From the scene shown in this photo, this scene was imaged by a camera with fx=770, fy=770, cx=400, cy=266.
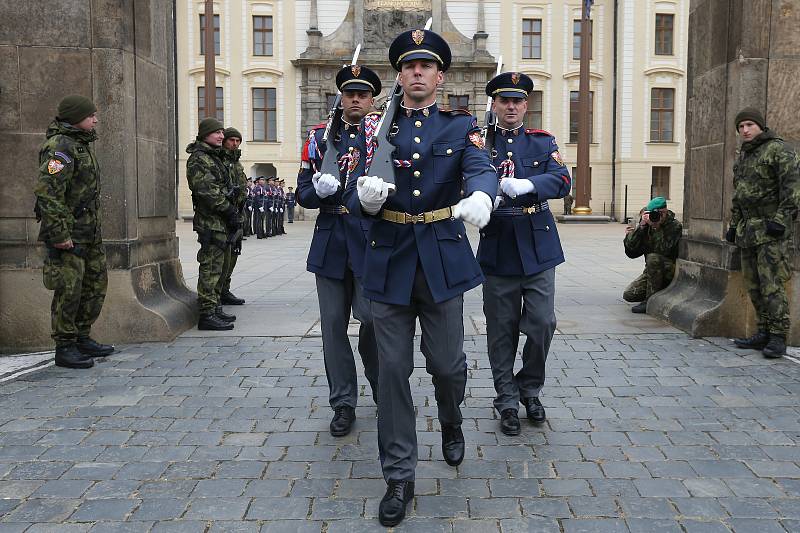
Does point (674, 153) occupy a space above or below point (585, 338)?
above

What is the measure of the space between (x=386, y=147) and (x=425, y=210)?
33 cm

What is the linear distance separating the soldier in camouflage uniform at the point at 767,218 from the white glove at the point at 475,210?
3893 mm

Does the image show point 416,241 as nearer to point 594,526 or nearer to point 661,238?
point 594,526

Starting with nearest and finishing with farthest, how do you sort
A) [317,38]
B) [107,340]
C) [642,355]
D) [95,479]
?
[95,479] → [642,355] → [107,340] → [317,38]

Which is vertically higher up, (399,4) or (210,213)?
(399,4)

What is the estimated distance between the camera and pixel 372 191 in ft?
10.3

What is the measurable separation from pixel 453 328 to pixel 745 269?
A: 3976 mm

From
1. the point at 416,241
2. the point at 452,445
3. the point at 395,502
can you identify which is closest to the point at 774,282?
the point at 452,445

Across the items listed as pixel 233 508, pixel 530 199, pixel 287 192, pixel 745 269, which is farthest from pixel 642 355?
pixel 287 192

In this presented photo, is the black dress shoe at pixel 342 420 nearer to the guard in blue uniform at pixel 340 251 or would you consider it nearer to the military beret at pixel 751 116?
the guard in blue uniform at pixel 340 251

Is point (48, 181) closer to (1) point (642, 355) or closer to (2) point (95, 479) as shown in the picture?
(2) point (95, 479)

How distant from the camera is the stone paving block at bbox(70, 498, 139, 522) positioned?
324cm

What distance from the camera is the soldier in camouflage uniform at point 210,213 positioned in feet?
24.5

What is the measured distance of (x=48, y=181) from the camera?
5.65 meters
